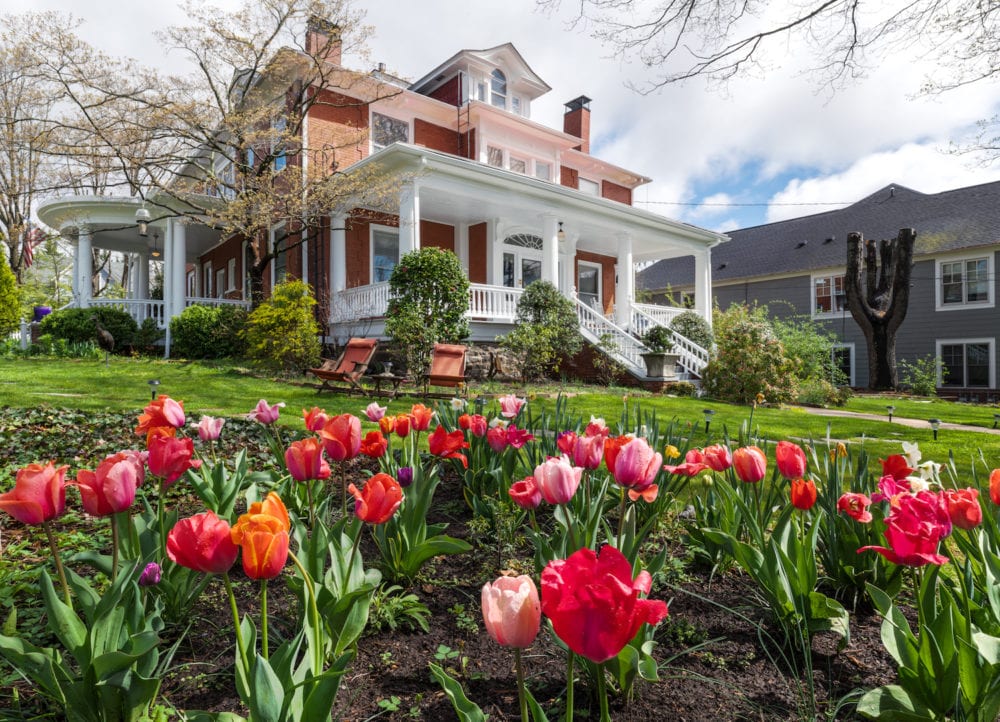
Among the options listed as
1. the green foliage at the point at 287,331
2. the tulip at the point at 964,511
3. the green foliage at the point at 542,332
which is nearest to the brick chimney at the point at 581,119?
the green foliage at the point at 542,332

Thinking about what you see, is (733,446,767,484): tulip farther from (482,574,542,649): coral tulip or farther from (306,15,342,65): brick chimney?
(306,15,342,65): brick chimney

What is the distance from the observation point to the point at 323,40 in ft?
48.1

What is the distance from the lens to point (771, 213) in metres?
29.2

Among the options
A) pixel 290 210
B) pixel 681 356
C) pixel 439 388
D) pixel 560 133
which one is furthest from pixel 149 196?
pixel 681 356

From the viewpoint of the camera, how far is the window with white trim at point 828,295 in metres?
23.1

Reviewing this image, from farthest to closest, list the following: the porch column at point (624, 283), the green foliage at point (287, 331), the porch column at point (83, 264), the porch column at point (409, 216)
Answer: the porch column at point (624, 283)
the porch column at point (83, 264)
the porch column at point (409, 216)
the green foliage at point (287, 331)

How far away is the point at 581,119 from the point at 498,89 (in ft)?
13.8

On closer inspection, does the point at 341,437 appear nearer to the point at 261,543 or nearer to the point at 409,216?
the point at 261,543

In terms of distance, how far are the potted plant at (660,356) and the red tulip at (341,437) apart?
1105 centimetres

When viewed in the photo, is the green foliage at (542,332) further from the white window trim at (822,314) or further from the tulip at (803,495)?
the white window trim at (822,314)

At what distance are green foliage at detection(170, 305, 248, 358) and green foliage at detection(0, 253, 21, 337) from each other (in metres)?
3.28

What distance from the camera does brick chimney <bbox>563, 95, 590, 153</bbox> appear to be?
21.8m

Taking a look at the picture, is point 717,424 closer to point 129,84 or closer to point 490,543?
point 490,543

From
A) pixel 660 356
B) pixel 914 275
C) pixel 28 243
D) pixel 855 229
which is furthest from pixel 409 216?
pixel 855 229
